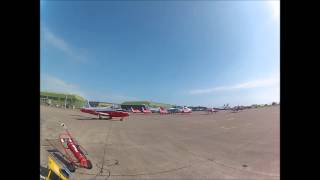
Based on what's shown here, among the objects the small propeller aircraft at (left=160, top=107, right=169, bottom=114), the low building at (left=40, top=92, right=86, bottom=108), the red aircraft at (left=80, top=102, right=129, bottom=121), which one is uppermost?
the low building at (left=40, top=92, right=86, bottom=108)

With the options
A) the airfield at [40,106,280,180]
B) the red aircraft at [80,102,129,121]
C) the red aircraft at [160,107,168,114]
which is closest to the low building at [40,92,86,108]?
the red aircraft at [160,107,168,114]

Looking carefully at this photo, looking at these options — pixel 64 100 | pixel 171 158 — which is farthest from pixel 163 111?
pixel 171 158

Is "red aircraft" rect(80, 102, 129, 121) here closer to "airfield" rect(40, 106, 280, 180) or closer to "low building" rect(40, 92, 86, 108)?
"airfield" rect(40, 106, 280, 180)

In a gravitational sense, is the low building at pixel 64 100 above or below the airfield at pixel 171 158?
above

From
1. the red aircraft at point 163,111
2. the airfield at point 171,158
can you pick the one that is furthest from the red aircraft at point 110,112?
the red aircraft at point 163,111

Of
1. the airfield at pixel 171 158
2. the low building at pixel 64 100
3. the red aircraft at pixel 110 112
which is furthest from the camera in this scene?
the low building at pixel 64 100

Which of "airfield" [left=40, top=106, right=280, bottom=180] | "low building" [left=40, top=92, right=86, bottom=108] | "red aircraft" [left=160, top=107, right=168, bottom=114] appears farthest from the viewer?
"red aircraft" [left=160, top=107, right=168, bottom=114]

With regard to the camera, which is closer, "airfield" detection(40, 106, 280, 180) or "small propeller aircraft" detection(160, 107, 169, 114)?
"airfield" detection(40, 106, 280, 180)

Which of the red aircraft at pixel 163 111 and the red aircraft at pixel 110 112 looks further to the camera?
the red aircraft at pixel 163 111

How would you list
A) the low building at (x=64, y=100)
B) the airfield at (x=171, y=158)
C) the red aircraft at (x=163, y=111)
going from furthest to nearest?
the red aircraft at (x=163, y=111), the low building at (x=64, y=100), the airfield at (x=171, y=158)

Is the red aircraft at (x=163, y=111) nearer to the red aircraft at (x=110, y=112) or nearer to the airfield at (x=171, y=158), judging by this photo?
the red aircraft at (x=110, y=112)

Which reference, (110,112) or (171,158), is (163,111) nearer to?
(110,112)
